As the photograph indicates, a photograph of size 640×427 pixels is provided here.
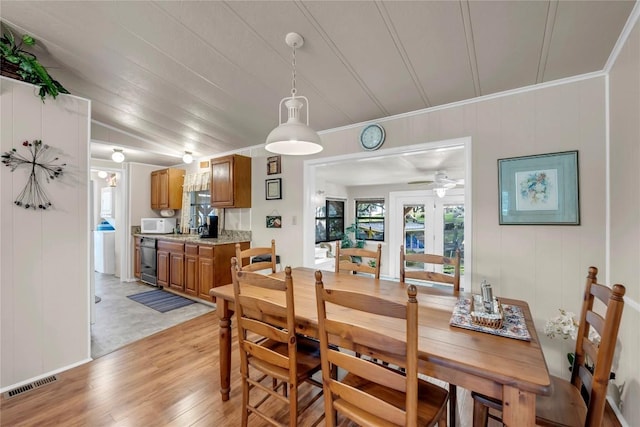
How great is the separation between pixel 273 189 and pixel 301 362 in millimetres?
2687

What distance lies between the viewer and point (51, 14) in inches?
74.9

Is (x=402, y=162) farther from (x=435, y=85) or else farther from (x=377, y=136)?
(x=435, y=85)

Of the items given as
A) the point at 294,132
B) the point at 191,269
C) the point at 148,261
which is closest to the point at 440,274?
the point at 294,132

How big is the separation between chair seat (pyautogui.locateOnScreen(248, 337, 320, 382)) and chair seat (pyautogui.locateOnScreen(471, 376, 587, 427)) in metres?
0.82

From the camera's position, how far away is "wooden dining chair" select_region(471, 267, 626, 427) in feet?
3.24

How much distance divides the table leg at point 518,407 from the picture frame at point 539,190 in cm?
167

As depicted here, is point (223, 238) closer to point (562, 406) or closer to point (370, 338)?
point (370, 338)

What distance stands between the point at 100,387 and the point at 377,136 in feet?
10.8

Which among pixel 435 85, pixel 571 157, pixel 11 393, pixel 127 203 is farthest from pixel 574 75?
pixel 127 203

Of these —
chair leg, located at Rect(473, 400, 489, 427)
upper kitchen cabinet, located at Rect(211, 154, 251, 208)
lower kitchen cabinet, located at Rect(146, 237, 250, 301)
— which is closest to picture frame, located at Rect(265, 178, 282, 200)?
upper kitchen cabinet, located at Rect(211, 154, 251, 208)

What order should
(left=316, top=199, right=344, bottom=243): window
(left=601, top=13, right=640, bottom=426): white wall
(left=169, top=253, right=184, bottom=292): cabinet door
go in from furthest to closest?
(left=316, top=199, right=344, bottom=243): window < (left=169, top=253, right=184, bottom=292): cabinet door < (left=601, top=13, right=640, bottom=426): white wall

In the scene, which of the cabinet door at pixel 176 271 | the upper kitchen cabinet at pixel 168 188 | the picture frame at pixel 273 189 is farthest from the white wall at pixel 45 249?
the upper kitchen cabinet at pixel 168 188

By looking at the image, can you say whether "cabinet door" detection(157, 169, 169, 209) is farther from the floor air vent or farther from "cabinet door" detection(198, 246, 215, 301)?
the floor air vent

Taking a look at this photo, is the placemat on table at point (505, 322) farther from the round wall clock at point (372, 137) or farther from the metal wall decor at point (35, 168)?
the metal wall decor at point (35, 168)
